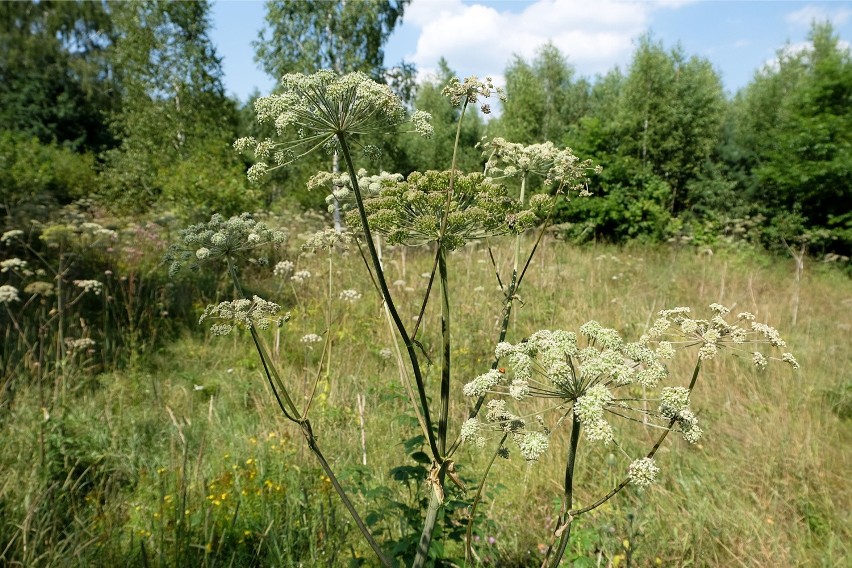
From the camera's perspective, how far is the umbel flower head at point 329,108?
149cm

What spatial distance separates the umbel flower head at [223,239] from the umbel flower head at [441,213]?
372 millimetres

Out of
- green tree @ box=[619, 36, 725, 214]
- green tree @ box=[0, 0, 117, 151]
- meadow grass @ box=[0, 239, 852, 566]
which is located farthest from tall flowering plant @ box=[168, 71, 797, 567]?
green tree @ box=[0, 0, 117, 151]

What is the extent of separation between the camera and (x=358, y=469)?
2871mm

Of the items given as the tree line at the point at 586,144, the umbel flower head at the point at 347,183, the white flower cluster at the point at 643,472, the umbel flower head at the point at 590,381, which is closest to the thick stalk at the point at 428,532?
the umbel flower head at the point at 590,381

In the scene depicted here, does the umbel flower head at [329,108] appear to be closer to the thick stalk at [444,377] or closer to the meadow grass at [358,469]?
the thick stalk at [444,377]

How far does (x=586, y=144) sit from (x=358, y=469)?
61.7 ft

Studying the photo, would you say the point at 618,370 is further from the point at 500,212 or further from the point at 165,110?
the point at 165,110

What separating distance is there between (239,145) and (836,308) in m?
11.1

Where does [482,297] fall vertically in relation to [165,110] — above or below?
below

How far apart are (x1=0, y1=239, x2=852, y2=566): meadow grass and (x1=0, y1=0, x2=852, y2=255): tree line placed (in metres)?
6.55

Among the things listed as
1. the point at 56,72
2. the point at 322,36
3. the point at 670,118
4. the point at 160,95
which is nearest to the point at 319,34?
the point at 322,36

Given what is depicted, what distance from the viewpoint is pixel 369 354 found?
611 centimetres

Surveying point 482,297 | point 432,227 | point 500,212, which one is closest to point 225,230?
point 432,227

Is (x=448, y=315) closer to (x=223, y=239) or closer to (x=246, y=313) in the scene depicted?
(x=246, y=313)
